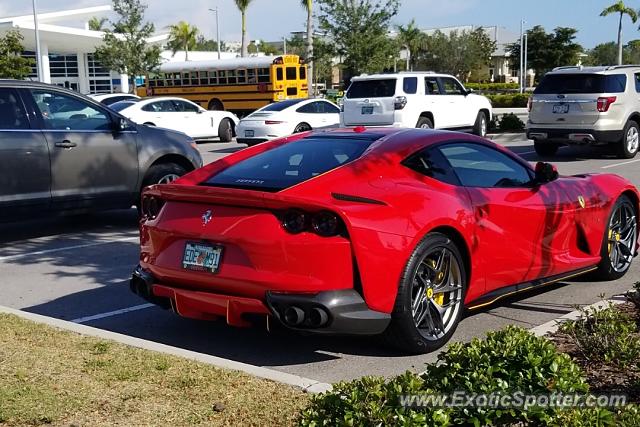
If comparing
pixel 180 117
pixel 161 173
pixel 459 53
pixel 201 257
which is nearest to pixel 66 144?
pixel 161 173

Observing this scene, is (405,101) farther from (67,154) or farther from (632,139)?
(67,154)

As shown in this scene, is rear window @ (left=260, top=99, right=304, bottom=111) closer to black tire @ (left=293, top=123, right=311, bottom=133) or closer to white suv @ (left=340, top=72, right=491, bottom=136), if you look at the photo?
black tire @ (left=293, top=123, right=311, bottom=133)

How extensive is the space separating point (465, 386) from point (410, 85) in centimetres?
1775

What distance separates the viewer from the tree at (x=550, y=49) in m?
67.2

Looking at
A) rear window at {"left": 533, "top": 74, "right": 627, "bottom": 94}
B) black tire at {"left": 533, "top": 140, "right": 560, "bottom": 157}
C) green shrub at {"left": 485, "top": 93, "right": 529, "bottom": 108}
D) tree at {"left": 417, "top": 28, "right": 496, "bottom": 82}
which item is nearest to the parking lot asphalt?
rear window at {"left": 533, "top": 74, "right": 627, "bottom": 94}

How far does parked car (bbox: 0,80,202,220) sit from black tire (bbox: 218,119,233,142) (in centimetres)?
1640

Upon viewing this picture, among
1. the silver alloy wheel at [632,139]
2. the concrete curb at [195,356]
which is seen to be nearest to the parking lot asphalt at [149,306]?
the concrete curb at [195,356]

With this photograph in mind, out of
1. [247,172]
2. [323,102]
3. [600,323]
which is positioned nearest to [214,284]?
[247,172]

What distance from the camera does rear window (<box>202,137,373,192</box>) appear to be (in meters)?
5.47

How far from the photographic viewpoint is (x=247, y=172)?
580 centimetres

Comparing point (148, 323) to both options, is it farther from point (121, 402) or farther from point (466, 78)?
point (466, 78)

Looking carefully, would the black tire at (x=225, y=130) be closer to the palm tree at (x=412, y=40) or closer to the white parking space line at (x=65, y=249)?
the white parking space line at (x=65, y=249)

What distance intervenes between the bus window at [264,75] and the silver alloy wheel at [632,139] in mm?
20873

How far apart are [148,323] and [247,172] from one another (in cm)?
153
